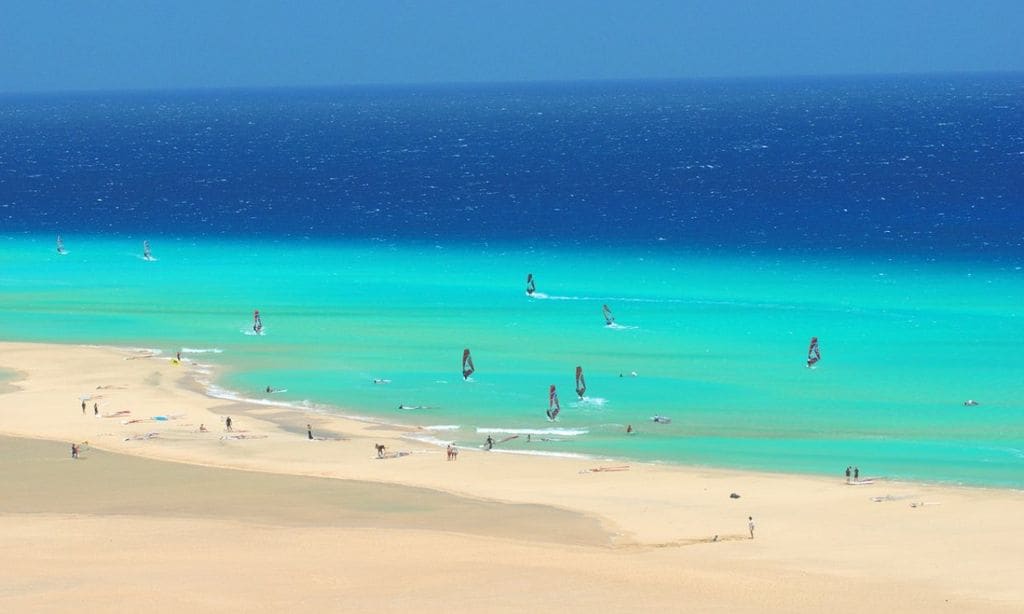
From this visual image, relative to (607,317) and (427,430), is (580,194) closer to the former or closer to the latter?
(607,317)

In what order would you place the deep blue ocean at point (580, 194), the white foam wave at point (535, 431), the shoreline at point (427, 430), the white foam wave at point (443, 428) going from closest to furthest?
1. the shoreline at point (427, 430)
2. the white foam wave at point (535, 431)
3. the white foam wave at point (443, 428)
4. the deep blue ocean at point (580, 194)

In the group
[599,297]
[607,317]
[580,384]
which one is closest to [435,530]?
[580,384]

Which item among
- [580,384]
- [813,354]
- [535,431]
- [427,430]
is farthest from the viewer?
[813,354]

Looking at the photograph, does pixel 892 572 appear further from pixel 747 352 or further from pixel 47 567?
pixel 747 352

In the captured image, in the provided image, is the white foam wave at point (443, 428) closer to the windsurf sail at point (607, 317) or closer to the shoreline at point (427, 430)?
the shoreline at point (427, 430)

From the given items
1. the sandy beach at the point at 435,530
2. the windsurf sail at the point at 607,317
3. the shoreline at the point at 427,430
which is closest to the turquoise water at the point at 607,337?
the shoreline at the point at 427,430

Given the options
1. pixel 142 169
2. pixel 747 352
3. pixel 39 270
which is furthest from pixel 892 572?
pixel 142 169
